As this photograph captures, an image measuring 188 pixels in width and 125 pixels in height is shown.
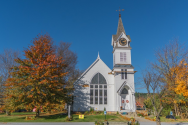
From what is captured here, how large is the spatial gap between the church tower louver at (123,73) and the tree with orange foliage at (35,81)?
11.0 metres

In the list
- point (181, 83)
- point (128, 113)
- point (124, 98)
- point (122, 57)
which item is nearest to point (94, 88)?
point (124, 98)

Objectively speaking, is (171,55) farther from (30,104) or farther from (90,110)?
(30,104)

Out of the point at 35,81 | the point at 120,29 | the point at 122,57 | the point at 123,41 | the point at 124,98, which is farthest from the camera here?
the point at 120,29

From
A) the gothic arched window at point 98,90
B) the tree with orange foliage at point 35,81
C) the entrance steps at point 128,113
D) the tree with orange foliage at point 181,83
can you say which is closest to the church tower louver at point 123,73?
the entrance steps at point 128,113

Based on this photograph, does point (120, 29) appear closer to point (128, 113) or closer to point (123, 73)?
point (123, 73)

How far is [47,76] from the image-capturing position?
19.3m

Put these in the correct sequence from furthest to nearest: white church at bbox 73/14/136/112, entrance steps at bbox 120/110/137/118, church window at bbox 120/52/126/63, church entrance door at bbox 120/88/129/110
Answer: church window at bbox 120/52/126/63, church entrance door at bbox 120/88/129/110, white church at bbox 73/14/136/112, entrance steps at bbox 120/110/137/118

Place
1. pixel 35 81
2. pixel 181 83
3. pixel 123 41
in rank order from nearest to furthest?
pixel 35 81
pixel 181 83
pixel 123 41

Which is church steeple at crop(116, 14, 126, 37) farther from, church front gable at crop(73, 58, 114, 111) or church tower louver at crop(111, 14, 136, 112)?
church front gable at crop(73, 58, 114, 111)

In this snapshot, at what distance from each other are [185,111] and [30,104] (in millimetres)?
21212

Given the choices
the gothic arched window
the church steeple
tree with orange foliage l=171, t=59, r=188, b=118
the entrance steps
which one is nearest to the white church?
the gothic arched window

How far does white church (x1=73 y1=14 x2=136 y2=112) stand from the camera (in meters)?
27.3

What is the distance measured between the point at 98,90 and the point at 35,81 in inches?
484

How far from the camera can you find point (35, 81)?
62.4 ft
